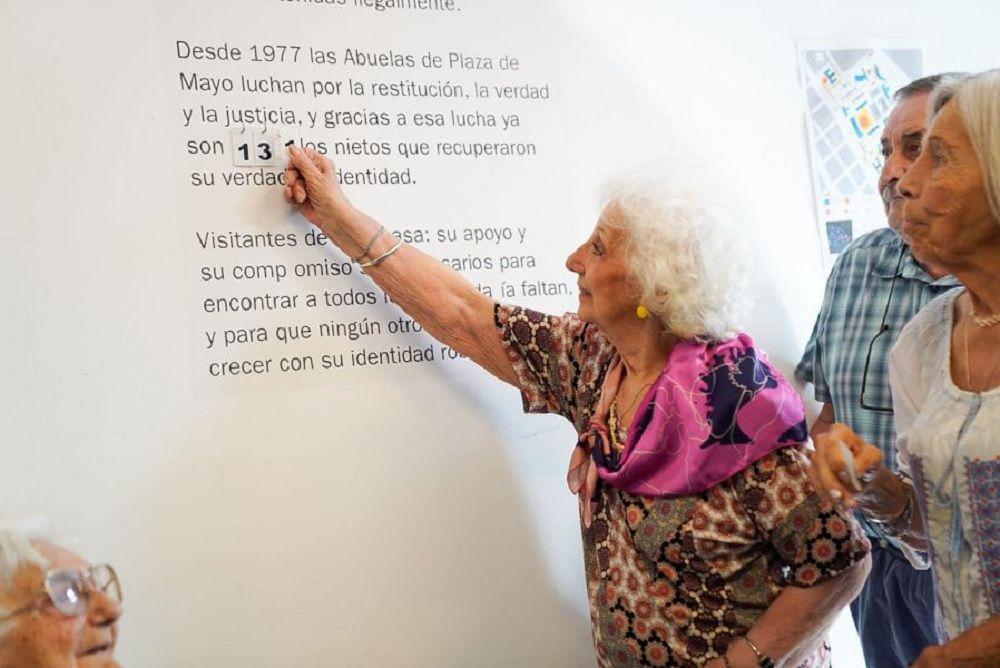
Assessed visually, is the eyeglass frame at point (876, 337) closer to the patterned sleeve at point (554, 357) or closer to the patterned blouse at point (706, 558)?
the patterned blouse at point (706, 558)

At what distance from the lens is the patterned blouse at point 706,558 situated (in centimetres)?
160

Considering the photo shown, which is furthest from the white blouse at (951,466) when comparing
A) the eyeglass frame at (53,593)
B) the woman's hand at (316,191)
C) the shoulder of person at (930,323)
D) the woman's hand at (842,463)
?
the eyeglass frame at (53,593)

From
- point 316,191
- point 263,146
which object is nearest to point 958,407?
point 316,191

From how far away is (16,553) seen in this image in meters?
1.18

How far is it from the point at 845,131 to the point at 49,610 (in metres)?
2.20

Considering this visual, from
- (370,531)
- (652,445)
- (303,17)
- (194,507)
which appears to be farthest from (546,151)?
(194,507)

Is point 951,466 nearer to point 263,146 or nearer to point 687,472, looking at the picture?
point 687,472

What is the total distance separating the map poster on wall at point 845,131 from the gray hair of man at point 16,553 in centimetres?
200

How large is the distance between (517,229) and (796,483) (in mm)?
841

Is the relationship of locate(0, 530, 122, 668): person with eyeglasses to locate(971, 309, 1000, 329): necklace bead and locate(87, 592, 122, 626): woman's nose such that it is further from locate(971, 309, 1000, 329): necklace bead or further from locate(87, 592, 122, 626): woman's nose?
locate(971, 309, 1000, 329): necklace bead

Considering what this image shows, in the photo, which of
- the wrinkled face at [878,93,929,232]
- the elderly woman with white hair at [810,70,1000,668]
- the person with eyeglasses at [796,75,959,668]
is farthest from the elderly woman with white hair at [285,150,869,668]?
the wrinkled face at [878,93,929,232]

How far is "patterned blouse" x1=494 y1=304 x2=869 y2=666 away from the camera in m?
1.60

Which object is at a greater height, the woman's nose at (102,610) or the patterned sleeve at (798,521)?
the woman's nose at (102,610)

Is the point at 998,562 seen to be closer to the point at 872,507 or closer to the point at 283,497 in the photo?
the point at 872,507
